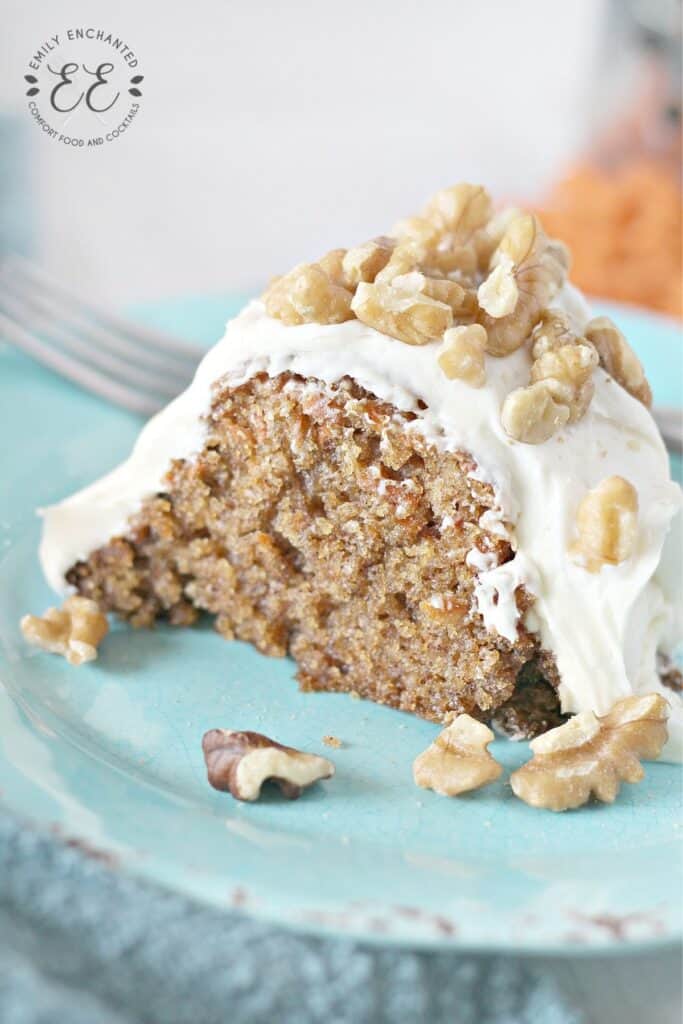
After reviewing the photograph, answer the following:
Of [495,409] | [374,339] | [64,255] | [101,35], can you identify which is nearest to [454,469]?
[495,409]

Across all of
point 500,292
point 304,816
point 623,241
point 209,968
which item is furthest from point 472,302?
point 623,241

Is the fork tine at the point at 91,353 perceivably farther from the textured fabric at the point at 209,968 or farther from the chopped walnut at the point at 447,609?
the textured fabric at the point at 209,968

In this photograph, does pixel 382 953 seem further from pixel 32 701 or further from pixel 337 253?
pixel 337 253

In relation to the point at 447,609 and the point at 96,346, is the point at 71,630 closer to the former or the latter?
the point at 447,609

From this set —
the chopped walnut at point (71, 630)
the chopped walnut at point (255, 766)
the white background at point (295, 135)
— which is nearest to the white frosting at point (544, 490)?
the chopped walnut at point (255, 766)

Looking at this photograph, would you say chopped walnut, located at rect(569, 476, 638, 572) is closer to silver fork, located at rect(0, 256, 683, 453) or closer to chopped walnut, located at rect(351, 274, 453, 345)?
chopped walnut, located at rect(351, 274, 453, 345)
